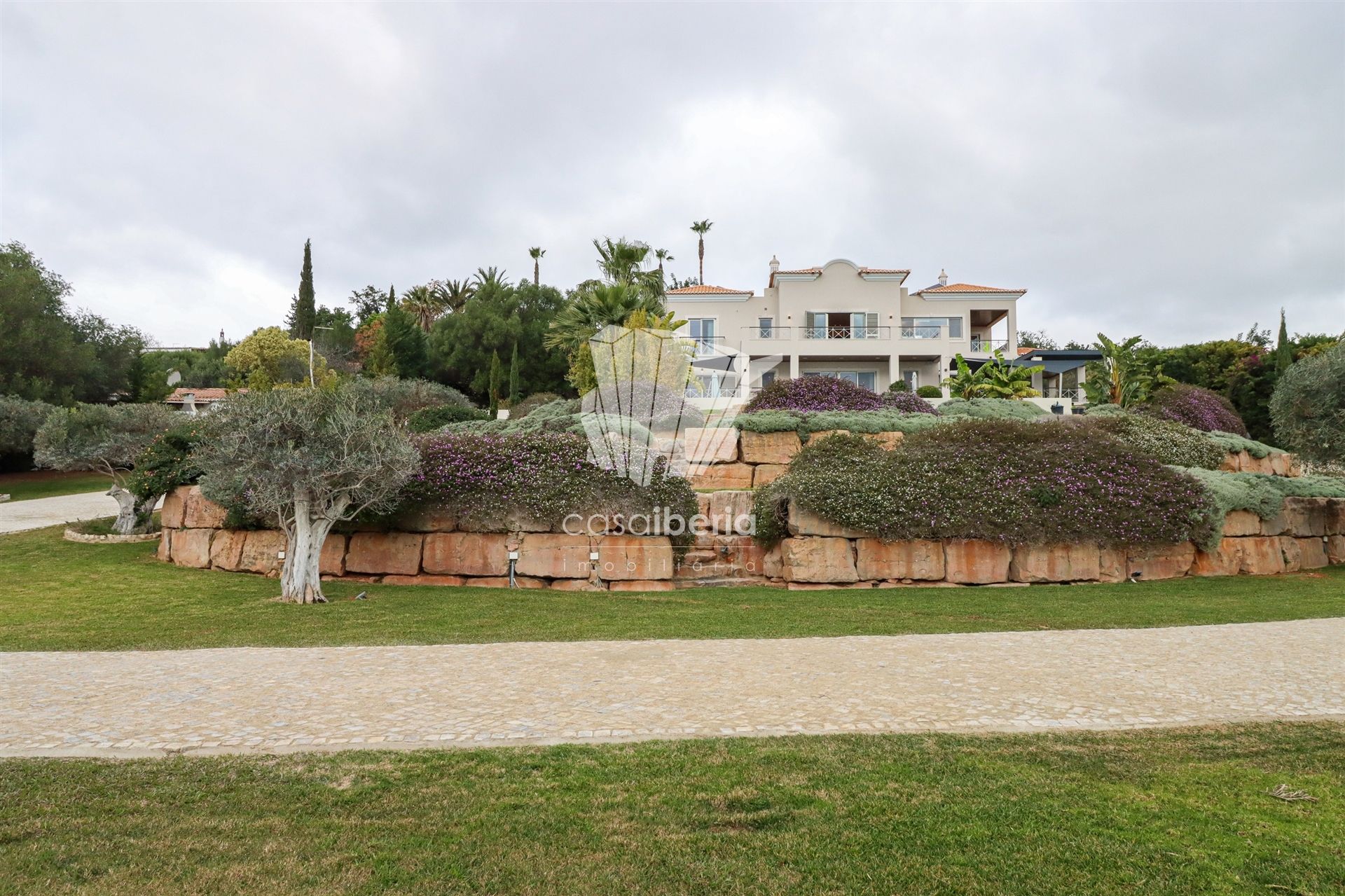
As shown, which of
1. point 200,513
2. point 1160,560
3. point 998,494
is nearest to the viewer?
point 998,494

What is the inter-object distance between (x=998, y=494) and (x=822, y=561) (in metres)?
2.95

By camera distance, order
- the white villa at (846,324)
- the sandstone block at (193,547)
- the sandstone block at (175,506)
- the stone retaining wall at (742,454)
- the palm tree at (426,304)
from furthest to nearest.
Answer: the palm tree at (426,304) < the white villa at (846,324) < the stone retaining wall at (742,454) < the sandstone block at (175,506) < the sandstone block at (193,547)

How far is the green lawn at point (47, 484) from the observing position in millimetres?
25203

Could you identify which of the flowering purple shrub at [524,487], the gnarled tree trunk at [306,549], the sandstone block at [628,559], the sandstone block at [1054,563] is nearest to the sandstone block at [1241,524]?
the sandstone block at [1054,563]

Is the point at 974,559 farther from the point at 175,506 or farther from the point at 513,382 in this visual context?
the point at 513,382

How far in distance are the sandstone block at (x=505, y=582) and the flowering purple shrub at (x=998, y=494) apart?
3633 millimetres

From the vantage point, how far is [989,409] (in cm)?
2122

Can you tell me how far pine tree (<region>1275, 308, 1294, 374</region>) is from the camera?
33.8 m

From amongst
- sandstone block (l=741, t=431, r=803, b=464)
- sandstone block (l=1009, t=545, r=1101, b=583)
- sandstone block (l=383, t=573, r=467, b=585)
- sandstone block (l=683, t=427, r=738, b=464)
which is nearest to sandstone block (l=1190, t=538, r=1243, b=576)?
sandstone block (l=1009, t=545, r=1101, b=583)

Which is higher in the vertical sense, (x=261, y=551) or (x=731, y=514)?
(x=731, y=514)

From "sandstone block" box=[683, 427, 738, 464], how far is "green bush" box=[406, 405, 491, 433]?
27.0 feet

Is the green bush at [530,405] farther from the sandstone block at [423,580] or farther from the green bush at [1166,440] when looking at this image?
the green bush at [1166,440]

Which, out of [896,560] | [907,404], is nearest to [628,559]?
[896,560]

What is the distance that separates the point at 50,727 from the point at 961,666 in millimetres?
6794
